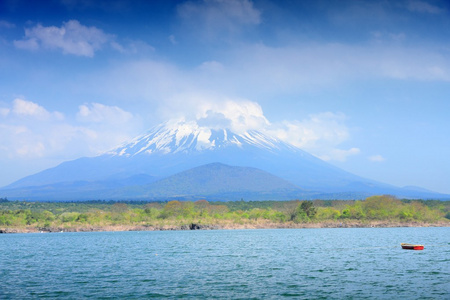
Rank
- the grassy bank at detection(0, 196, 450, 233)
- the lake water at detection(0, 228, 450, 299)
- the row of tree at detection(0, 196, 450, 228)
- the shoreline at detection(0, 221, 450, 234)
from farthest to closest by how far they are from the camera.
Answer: the row of tree at detection(0, 196, 450, 228), the grassy bank at detection(0, 196, 450, 233), the shoreline at detection(0, 221, 450, 234), the lake water at detection(0, 228, 450, 299)

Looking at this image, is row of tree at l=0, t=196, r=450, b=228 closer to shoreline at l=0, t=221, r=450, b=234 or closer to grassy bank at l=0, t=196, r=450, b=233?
grassy bank at l=0, t=196, r=450, b=233

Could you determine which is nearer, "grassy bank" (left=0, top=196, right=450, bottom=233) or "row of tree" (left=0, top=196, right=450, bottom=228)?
"grassy bank" (left=0, top=196, right=450, bottom=233)

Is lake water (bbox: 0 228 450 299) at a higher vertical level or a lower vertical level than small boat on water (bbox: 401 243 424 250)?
lower

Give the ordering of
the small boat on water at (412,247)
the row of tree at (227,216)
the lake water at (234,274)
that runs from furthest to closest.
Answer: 1. the row of tree at (227,216)
2. the small boat on water at (412,247)
3. the lake water at (234,274)

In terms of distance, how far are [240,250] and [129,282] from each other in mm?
24078

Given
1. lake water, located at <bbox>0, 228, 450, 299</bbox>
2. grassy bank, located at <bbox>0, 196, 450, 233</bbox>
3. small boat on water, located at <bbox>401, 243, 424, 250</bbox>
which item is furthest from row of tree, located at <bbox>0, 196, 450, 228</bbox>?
small boat on water, located at <bbox>401, 243, 424, 250</bbox>

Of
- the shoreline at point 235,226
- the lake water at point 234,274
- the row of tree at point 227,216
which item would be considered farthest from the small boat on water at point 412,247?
the row of tree at point 227,216

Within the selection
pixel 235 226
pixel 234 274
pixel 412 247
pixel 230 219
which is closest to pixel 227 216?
pixel 230 219

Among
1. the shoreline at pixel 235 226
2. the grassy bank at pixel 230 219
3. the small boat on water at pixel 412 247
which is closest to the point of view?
the small boat on water at pixel 412 247

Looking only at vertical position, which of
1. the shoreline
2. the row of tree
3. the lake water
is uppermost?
the row of tree

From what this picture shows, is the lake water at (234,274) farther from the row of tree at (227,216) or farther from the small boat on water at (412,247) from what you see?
the row of tree at (227,216)

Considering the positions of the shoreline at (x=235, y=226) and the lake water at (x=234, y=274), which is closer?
the lake water at (x=234, y=274)

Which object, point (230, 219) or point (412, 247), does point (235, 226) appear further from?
point (412, 247)

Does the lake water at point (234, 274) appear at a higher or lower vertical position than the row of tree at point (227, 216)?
lower
